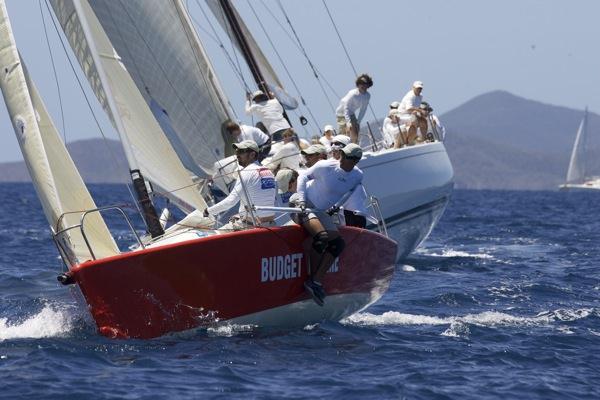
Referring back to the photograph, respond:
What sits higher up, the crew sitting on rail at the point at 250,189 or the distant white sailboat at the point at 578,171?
the crew sitting on rail at the point at 250,189

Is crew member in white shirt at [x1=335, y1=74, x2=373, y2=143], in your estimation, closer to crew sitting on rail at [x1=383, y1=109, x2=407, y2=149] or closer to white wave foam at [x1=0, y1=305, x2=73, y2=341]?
crew sitting on rail at [x1=383, y1=109, x2=407, y2=149]

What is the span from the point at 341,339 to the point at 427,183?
8.63 metres

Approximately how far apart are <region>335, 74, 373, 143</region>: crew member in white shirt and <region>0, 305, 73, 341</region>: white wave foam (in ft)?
20.6

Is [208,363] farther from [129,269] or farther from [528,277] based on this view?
[528,277]

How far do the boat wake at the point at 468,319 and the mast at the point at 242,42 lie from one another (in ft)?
15.6

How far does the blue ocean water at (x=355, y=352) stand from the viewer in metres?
9.01

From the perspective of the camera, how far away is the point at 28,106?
1084cm

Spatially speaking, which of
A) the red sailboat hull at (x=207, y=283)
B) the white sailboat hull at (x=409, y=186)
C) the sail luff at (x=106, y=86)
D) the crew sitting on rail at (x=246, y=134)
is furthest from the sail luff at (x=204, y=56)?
the red sailboat hull at (x=207, y=283)

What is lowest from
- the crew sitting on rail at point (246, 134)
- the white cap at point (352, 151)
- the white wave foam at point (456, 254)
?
the white wave foam at point (456, 254)

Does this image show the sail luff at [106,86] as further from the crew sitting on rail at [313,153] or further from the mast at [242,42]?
the mast at [242,42]

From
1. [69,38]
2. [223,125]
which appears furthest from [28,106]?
[223,125]

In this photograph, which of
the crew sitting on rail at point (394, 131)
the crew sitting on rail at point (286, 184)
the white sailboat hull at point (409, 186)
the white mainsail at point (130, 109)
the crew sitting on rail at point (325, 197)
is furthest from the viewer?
the crew sitting on rail at point (394, 131)

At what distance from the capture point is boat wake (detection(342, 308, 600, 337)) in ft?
40.0

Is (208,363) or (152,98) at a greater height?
(152,98)
